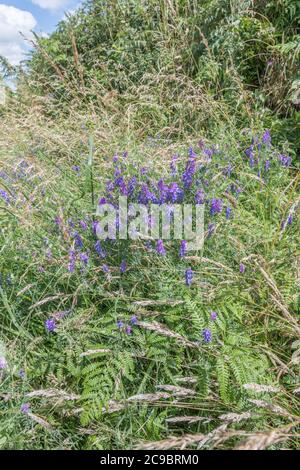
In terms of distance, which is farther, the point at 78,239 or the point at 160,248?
the point at 78,239

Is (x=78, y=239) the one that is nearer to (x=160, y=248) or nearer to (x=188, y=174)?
(x=160, y=248)

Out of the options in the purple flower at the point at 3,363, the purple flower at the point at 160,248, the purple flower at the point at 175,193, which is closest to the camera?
the purple flower at the point at 3,363

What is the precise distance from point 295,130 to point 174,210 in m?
1.59

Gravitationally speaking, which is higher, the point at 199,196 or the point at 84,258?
the point at 199,196

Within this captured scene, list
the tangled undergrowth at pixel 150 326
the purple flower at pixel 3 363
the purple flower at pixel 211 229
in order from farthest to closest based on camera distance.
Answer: the purple flower at pixel 211 229, the purple flower at pixel 3 363, the tangled undergrowth at pixel 150 326

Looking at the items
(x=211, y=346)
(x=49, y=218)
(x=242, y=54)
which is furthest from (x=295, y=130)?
(x=211, y=346)

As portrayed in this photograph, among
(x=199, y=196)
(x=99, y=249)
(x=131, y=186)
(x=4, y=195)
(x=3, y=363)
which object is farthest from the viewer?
(x=4, y=195)

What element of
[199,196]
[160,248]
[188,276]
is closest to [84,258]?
[160,248]

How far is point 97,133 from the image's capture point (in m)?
2.76

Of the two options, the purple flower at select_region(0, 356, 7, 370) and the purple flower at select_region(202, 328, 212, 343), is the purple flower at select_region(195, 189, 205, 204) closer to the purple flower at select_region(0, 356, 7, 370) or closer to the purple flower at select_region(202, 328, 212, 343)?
the purple flower at select_region(202, 328, 212, 343)

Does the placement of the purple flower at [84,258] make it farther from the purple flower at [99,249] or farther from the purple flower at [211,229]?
the purple flower at [211,229]

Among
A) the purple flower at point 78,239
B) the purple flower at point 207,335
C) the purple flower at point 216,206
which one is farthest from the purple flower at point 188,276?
the purple flower at point 78,239

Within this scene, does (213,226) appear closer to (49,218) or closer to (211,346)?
(211,346)

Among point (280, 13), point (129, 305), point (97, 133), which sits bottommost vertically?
point (129, 305)
